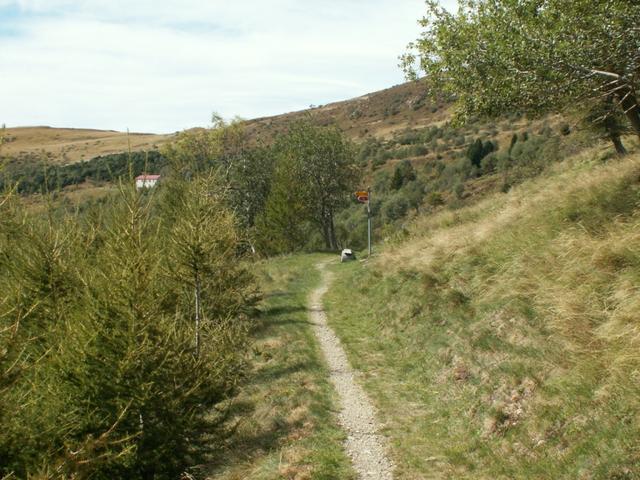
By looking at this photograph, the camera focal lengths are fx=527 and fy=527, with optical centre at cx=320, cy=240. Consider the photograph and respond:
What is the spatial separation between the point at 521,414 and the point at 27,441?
6.52 meters

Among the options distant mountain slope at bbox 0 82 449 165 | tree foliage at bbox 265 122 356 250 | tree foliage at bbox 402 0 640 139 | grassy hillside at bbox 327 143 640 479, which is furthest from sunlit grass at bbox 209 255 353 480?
distant mountain slope at bbox 0 82 449 165

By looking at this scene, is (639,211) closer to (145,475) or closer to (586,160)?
(145,475)

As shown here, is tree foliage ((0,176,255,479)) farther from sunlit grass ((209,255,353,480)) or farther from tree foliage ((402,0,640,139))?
tree foliage ((402,0,640,139))

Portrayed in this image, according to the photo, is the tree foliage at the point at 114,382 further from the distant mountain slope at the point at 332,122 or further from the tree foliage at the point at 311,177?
the distant mountain slope at the point at 332,122

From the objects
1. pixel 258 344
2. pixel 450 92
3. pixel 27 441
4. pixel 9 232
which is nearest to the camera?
pixel 27 441

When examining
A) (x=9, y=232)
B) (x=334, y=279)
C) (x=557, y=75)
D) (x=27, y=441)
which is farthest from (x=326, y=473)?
(x=334, y=279)

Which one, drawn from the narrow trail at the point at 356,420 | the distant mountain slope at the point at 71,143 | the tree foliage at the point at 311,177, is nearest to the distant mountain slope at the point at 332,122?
the distant mountain slope at the point at 71,143

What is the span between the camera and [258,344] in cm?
1639

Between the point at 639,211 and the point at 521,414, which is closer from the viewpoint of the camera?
the point at 521,414

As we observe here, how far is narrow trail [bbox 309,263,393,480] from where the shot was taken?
Result: 316 inches

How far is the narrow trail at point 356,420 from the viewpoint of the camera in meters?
8.04

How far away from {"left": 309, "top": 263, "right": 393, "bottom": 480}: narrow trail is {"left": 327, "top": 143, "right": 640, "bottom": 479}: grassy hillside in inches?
11.5

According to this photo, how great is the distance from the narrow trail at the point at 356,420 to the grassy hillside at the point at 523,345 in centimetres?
29

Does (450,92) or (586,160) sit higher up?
(450,92)
